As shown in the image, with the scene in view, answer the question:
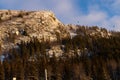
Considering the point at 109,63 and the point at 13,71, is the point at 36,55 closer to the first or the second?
the point at 109,63

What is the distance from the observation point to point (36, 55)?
634 ft

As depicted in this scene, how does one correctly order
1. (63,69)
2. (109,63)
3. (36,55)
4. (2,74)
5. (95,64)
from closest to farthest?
(2,74)
(63,69)
(95,64)
(109,63)
(36,55)

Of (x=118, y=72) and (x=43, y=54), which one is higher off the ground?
(x=43, y=54)

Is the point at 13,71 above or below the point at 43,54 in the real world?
below

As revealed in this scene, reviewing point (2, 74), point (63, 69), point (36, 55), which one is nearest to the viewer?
point (2, 74)

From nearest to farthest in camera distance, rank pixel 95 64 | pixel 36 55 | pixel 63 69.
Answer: pixel 63 69, pixel 95 64, pixel 36 55

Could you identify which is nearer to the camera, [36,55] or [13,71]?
[13,71]

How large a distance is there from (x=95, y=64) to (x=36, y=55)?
171 ft

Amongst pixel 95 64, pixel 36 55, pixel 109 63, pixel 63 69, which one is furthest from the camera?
pixel 36 55

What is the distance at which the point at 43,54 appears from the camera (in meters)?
194

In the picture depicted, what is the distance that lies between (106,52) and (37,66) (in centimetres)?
6130

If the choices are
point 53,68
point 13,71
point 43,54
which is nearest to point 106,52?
point 43,54

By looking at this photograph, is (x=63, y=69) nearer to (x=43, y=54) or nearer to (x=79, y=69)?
(x=79, y=69)

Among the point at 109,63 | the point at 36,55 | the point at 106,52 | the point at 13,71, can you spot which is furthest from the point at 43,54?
the point at 13,71
